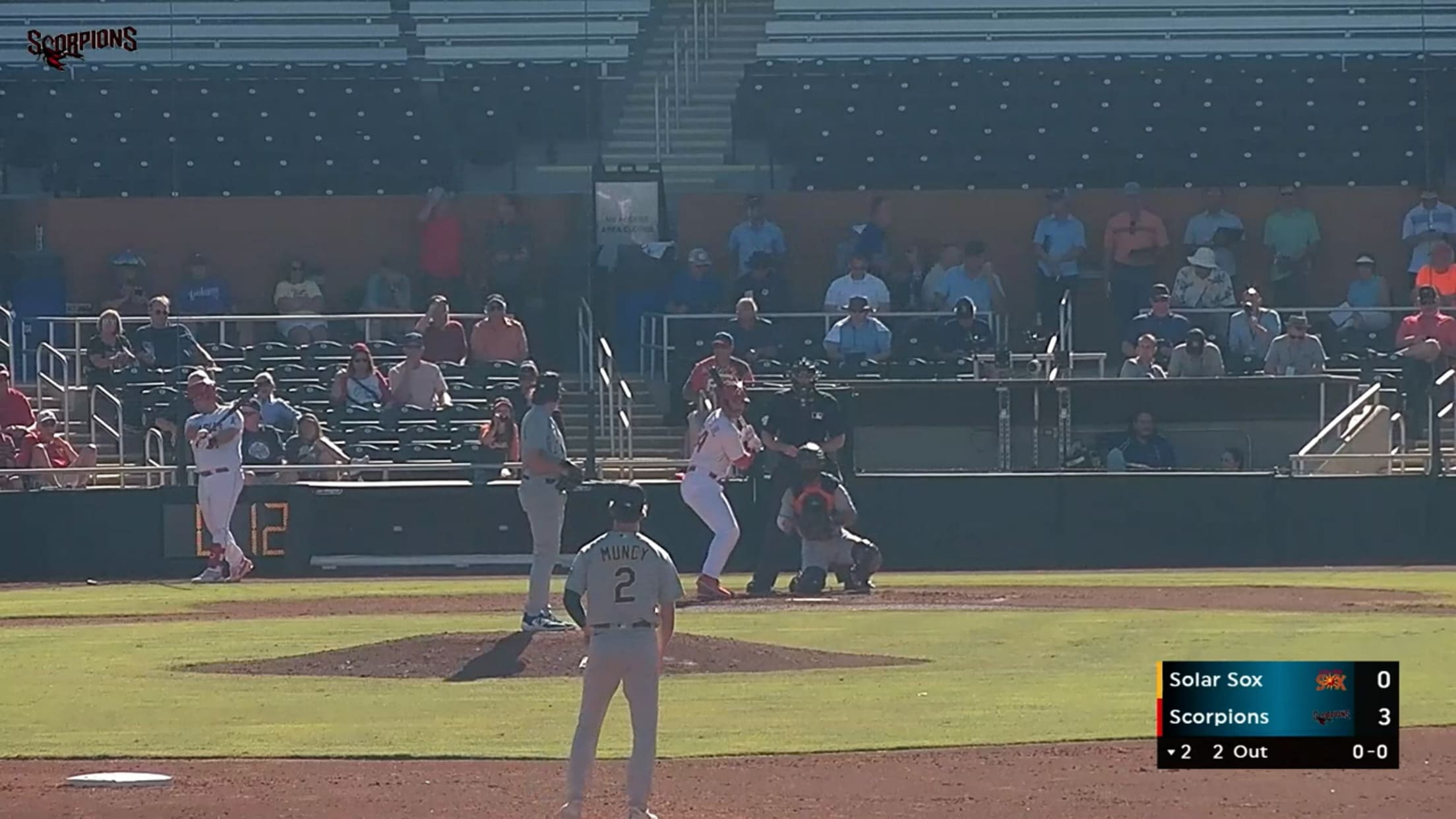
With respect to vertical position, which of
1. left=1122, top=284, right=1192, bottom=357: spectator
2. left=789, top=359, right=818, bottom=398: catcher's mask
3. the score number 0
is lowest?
the score number 0

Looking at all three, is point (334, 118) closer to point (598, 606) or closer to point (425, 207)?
point (425, 207)

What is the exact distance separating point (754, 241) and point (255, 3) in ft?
29.3

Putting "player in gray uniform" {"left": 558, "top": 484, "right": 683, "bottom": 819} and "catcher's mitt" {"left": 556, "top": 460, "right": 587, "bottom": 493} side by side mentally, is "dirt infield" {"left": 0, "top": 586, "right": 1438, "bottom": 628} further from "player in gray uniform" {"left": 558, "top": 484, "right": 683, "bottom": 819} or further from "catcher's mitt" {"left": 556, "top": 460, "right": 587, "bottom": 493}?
"player in gray uniform" {"left": 558, "top": 484, "right": 683, "bottom": 819}

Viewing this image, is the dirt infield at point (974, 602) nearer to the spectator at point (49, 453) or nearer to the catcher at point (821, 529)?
the catcher at point (821, 529)

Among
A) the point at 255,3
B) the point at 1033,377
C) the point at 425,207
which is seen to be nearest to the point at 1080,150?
the point at 1033,377

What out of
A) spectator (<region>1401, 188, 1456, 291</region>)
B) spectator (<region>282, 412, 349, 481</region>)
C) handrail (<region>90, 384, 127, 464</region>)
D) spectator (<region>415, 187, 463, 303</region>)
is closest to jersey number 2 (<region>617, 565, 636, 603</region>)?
spectator (<region>282, 412, 349, 481</region>)

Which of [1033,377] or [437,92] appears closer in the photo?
[1033,377]

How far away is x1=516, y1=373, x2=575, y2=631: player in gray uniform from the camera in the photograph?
1731 cm

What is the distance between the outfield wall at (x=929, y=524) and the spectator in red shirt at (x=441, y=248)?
5.81 m

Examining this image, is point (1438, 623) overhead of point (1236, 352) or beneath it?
beneath

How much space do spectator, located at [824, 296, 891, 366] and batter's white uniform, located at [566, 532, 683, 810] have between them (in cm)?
1724

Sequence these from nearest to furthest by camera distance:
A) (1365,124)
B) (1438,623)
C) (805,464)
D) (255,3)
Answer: (1438,623) → (805,464) → (1365,124) → (255,3)

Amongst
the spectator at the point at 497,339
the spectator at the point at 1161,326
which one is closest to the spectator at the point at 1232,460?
the spectator at the point at 1161,326

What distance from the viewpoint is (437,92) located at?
3366 centimetres
